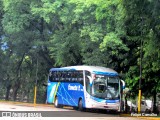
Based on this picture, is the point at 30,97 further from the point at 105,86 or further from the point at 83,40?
the point at 105,86

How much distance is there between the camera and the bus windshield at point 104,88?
81.2 feet

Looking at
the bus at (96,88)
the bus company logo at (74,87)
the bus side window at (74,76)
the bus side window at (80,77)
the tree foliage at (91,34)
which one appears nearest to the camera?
the tree foliage at (91,34)

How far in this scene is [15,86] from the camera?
1935 inches

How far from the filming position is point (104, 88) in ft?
81.6

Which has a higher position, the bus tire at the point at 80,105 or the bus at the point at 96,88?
the bus at the point at 96,88

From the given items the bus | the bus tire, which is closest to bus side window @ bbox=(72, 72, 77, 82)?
the bus

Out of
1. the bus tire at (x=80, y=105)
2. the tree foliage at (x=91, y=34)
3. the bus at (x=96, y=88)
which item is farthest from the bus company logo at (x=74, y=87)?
the tree foliage at (x=91, y=34)

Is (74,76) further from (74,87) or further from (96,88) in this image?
(96,88)

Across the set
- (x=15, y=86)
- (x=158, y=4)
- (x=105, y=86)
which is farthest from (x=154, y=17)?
(x=15, y=86)

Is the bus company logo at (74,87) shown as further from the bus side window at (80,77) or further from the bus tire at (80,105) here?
the bus tire at (80,105)

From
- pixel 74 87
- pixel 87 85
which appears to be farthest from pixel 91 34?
pixel 87 85

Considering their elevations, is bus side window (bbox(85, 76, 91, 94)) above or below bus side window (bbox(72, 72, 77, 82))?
below

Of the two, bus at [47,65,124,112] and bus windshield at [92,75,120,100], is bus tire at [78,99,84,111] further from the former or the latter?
bus windshield at [92,75,120,100]

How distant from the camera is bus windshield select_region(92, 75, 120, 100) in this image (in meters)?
24.8
